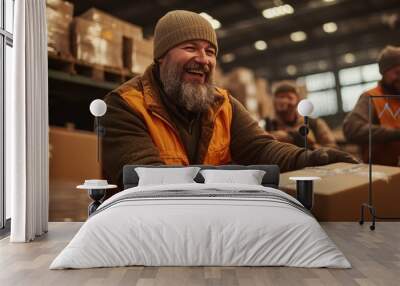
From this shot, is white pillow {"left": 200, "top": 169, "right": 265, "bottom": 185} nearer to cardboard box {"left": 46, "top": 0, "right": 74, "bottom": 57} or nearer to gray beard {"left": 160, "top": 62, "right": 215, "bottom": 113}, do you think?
gray beard {"left": 160, "top": 62, "right": 215, "bottom": 113}

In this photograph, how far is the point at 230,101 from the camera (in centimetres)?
630

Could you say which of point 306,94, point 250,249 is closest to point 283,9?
point 306,94

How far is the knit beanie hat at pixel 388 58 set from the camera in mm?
6289

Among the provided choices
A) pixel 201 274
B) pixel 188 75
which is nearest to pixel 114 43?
pixel 188 75

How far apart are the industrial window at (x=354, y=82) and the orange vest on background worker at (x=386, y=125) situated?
7.3 inches

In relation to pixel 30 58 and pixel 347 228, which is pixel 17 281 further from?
pixel 347 228

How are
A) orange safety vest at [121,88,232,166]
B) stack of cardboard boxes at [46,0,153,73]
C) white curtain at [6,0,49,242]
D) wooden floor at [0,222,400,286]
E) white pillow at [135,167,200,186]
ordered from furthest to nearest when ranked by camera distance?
1. stack of cardboard boxes at [46,0,153,73]
2. orange safety vest at [121,88,232,166]
3. white pillow at [135,167,200,186]
4. white curtain at [6,0,49,242]
5. wooden floor at [0,222,400,286]

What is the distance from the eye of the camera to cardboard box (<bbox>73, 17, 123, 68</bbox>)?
6125mm

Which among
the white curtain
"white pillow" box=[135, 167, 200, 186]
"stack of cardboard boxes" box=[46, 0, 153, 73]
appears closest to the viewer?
the white curtain

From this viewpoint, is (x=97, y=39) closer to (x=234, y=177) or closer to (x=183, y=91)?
(x=183, y=91)

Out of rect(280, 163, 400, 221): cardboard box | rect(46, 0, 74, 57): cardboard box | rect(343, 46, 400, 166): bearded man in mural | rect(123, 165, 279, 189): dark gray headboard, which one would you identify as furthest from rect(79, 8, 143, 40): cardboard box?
rect(343, 46, 400, 166): bearded man in mural

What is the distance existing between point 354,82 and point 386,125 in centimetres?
67

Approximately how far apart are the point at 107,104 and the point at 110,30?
924mm

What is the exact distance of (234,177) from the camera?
554cm
